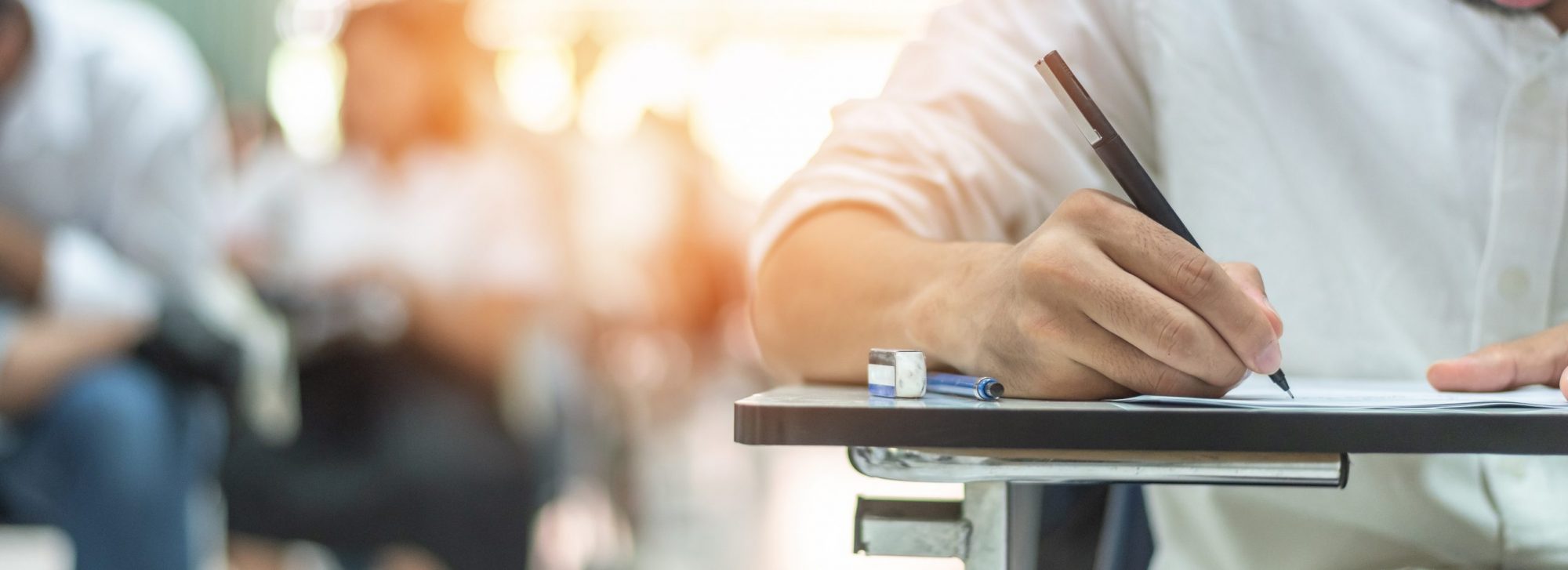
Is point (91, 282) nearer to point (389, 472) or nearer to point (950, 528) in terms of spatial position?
point (389, 472)

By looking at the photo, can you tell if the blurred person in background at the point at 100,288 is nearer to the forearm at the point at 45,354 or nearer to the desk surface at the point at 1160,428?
the forearm at the point at 45,354

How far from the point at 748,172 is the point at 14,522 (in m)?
3.14

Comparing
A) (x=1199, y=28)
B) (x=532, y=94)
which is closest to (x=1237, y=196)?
(x=1199, y=28)

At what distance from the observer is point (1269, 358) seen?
0.37 meters

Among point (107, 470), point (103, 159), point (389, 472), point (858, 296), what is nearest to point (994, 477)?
point (858, 296)

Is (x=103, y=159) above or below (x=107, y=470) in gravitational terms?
above

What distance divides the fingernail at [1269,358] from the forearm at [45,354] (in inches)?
48.7

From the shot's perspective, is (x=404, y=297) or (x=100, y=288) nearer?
(x=100, y=288)

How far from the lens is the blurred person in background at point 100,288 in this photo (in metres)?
1.23

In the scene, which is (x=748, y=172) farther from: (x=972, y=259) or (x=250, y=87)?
(x=972, y=259)

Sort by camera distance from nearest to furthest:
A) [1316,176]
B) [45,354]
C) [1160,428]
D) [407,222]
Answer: [1160,428] < [1316,176] < [45,354] < [407,222]

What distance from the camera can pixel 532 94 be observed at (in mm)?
4023

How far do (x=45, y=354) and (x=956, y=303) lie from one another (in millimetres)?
1122

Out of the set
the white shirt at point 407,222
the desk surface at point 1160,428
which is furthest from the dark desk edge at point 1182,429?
the white shirt at point 407,222
